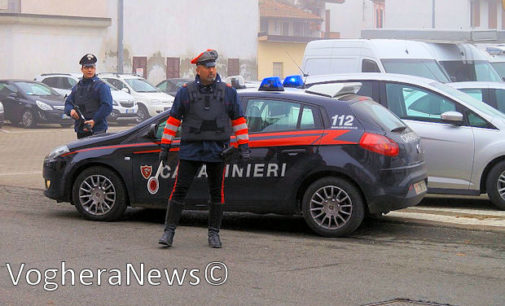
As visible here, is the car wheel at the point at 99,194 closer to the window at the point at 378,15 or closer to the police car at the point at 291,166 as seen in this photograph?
the police car at the point at 291,166

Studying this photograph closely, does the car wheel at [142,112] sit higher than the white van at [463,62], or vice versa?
the white van at [463,62]

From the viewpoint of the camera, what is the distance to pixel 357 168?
8.74 metres

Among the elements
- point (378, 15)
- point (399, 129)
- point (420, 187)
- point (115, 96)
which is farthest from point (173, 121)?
point (378, 15)

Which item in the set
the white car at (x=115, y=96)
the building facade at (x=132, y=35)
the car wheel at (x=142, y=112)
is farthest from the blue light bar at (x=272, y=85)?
the building facade at (x=132, y=35)

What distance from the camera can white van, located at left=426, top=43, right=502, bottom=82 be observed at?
19062 millimetres

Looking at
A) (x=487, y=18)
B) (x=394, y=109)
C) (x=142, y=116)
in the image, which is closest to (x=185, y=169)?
(x=394, y=109)

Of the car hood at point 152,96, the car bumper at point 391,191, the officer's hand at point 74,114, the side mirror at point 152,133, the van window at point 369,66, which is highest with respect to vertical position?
the van window at point 369,66

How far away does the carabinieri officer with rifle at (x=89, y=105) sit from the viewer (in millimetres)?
11320

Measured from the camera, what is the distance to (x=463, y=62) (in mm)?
19297

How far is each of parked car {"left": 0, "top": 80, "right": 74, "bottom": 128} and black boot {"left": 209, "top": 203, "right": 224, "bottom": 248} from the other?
66.6 feet

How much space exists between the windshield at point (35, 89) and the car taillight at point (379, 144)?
70.1ft

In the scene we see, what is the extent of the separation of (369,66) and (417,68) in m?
1.04

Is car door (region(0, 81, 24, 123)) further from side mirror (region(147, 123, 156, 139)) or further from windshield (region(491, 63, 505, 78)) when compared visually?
side mirror (region(147, 123, 156, 139))

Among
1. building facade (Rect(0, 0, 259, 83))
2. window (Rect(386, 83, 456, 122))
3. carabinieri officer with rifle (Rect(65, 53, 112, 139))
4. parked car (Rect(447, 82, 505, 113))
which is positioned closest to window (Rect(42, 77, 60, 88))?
building facade (Rect(0, 0, 259, 83))
